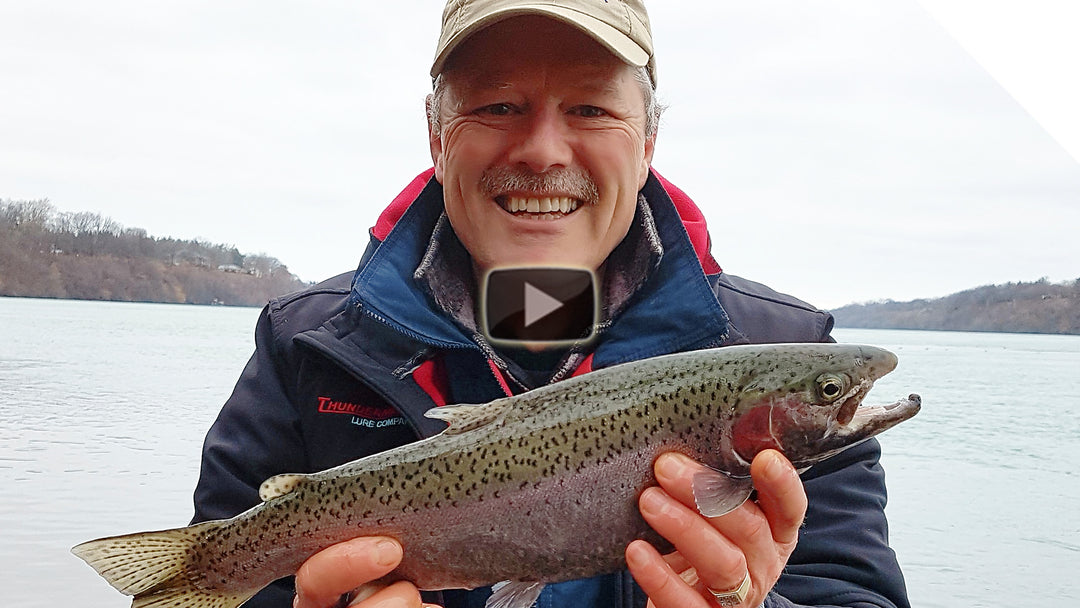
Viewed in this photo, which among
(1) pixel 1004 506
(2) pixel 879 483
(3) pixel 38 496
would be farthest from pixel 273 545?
(1) pixel 1004 506

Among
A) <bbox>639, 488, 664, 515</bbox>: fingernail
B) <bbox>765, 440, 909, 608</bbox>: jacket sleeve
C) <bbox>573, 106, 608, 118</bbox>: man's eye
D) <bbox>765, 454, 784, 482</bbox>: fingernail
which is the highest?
<bbox>573, 106, 608, 118</bbox>: man's eye

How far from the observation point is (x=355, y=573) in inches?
89.0

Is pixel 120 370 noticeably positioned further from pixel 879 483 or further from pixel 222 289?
pixel 222 289

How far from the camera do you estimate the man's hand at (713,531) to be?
212 cm

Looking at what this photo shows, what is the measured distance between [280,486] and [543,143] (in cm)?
134

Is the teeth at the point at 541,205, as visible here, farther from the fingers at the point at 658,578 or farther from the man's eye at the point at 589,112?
the fingers at the point at 658,578

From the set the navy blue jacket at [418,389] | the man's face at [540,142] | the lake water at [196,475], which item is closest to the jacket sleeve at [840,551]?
the navy blue jacket at [418,389]

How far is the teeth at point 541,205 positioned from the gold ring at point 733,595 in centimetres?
133

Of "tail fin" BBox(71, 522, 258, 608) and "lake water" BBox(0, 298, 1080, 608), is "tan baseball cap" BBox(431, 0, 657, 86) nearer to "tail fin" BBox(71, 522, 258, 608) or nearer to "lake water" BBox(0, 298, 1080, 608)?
"tail fin" BBox(71, 522, 258, 608)

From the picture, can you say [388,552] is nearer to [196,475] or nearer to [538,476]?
[538,476]

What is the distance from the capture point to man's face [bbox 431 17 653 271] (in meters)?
2.87

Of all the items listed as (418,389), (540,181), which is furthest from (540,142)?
(418,389)
